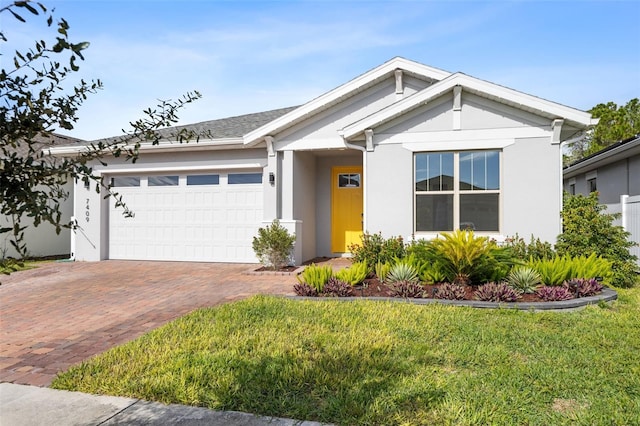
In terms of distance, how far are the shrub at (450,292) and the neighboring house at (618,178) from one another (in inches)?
240

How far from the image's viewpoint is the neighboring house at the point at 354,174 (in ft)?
29.9

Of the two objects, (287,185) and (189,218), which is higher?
(287,185)

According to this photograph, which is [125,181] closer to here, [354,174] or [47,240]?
[47,240]

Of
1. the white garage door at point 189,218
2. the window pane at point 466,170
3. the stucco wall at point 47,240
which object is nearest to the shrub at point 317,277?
the window pane at point 466,170

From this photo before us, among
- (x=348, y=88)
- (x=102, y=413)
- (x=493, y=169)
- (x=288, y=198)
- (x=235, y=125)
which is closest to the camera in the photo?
(x=102, y=413)

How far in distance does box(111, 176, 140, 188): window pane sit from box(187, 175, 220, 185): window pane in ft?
6.41

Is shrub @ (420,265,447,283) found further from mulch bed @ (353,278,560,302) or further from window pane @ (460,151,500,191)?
window pane @ (460,151,500,191)

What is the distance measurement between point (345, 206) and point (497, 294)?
717cm

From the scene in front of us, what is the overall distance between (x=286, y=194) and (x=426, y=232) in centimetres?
410

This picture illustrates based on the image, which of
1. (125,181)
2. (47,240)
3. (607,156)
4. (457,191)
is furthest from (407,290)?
(47,240)

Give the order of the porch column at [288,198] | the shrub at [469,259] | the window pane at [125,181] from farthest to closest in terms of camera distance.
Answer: the window pane at [125,181]
the porch column at [288,198]
the shrub at [469,259]

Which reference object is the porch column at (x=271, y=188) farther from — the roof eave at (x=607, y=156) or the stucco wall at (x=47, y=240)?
the roof eave at (x=607, y=156)

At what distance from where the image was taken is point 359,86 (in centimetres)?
1114

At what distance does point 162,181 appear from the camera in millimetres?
12867
